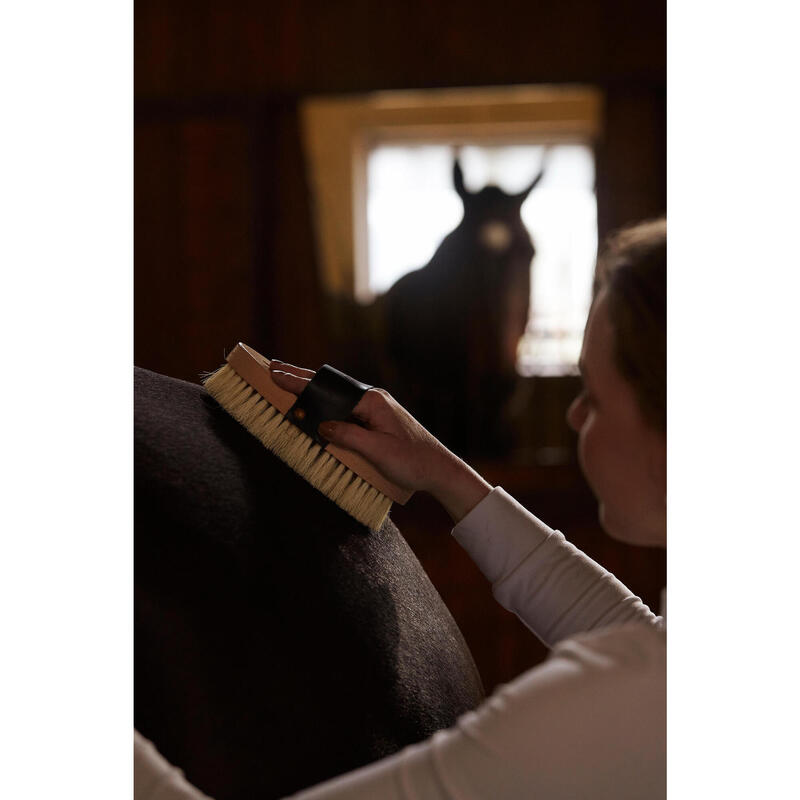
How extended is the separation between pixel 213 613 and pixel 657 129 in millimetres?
2126

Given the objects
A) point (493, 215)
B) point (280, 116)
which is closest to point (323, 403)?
point (493, 215)

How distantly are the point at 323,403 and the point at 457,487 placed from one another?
5.3 inches

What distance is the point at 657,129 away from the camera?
2355 millimetres

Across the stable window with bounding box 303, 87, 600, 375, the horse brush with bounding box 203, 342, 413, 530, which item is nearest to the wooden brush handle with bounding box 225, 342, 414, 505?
the horse brush with bounding box 203, 342, 413, 530

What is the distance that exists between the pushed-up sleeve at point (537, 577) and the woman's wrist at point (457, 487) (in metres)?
0.01

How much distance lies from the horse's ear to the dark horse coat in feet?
5.65

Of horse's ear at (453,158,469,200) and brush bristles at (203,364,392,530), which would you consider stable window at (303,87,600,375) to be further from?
brush bristles at (203,364,392,530)

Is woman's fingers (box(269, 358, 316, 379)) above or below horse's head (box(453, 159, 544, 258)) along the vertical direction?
below

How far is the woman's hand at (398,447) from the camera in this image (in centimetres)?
68

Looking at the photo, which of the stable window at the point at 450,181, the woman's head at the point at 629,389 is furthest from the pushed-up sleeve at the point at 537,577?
the stable window at the point at 450,181

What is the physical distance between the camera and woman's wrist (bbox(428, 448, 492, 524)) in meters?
0.73

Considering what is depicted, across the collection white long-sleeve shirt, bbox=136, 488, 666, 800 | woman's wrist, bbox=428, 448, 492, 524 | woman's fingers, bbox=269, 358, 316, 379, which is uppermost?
woman's fingers, bbox=269, 358, 316, 379
